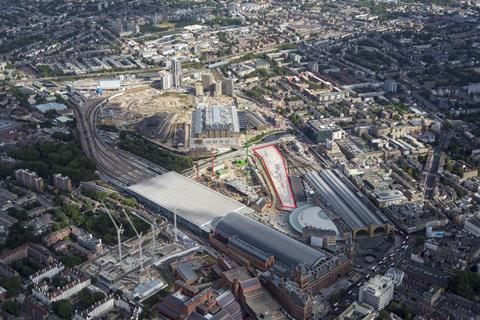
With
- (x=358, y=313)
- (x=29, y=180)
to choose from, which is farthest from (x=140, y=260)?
(x=29, y=180)

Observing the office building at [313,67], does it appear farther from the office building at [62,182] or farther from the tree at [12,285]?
the tree at [12,285]

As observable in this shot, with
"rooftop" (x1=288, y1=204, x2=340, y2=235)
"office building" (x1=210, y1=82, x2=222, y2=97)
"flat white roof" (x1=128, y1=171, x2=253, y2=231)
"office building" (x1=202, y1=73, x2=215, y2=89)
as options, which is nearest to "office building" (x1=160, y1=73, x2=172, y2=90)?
"office building" (x1=202, y1=73, x2=215, y2=89)

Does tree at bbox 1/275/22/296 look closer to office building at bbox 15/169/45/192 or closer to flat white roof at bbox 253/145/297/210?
office building at bbox 15/169/45/192

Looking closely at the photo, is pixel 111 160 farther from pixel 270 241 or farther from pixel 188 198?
pixel 270 241

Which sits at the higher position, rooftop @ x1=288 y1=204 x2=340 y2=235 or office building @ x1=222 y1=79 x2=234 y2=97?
rooftop @ x1=288 y1=204 x2=340 y2=235

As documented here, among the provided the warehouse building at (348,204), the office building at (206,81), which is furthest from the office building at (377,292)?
the office building at (206,81)
